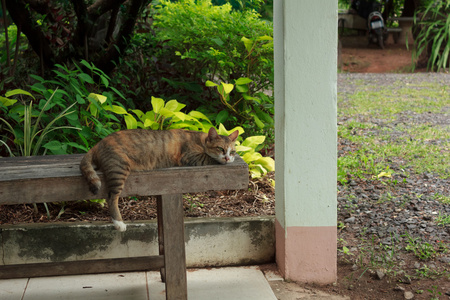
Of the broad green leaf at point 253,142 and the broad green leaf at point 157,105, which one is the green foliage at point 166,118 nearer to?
the broad green leaf at point 157,105

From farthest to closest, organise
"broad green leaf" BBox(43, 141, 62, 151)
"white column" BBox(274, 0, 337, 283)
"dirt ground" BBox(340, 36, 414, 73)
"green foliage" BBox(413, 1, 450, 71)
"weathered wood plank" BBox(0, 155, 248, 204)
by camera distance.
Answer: "dirt ground" BBox(340, 36, 414, 73) → "green foliage" BBox(413, 1, 450, 71) → "broad green leaf" BBox(43, 141, 62, 151) → "white column" BBox(274, 0, 337, 283) → "weathered wood plank" BBox(0, 155, 248, 204)

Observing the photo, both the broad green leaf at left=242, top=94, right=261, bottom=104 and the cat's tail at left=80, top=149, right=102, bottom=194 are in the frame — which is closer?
the cat's tail at left=80, top=149, right=102, bottom=194

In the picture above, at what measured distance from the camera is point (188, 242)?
12.0 feet

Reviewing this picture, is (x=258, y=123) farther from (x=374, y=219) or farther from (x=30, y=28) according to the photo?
(x=30, y=28)

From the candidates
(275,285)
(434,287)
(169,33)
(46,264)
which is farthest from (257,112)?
(46,264)

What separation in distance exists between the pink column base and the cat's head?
67 centimetres

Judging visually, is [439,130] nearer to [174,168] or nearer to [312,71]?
[312,71]

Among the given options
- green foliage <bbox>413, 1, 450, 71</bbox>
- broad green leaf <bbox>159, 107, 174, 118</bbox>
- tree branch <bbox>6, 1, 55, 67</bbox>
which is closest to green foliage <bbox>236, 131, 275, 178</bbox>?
broad green leaf <bbox>159, 107, 174, 118</bbox>

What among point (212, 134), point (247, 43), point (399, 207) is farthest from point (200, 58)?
point (399, 207)

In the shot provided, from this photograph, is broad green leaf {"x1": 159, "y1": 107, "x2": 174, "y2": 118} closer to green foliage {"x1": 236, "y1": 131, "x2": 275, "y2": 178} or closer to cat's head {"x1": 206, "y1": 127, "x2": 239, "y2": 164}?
green foliage {"x1": 236, "y1": 131, "x2": 275, "y2": 178}

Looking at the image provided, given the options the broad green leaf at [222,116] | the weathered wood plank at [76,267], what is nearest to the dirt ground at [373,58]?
the broad green leaf at [222,116]

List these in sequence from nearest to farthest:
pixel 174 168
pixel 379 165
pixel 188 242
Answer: pixel 174 168 < pixel 188 242 < pixel 379 165

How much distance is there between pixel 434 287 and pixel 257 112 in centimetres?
221

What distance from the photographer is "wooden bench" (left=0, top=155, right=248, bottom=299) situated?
9.10 ft
